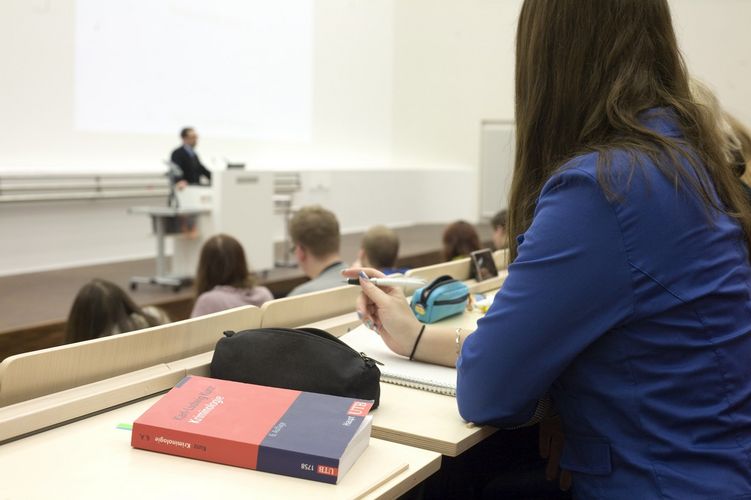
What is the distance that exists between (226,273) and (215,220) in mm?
3173

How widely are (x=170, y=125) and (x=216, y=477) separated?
773 centimetres

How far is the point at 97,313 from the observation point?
3.01 meters

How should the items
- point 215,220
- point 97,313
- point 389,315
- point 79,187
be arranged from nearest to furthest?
point 389,315 < point 97,313 < point 215,220 < point 79,187

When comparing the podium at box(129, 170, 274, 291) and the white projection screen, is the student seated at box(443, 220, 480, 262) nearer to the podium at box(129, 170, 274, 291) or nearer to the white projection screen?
the podium at box(129, 170, 274, 291)

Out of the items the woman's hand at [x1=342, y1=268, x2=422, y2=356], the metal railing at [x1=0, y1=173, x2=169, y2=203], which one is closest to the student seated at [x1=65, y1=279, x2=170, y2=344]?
the woman's hand at [x1=342, y1=268, x2=422, y2=356]

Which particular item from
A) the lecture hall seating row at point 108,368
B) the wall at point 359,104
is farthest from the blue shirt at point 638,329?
the wall at point 359,104

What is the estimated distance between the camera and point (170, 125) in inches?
337

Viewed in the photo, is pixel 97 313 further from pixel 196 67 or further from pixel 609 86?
pixel 196 67

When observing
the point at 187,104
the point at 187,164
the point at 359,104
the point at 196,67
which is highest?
the point at 196,67

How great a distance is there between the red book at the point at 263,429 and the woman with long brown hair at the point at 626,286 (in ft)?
0.80

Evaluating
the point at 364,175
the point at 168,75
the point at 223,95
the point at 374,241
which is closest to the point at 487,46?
the point at 364,175

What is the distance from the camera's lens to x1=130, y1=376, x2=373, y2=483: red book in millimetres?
1260

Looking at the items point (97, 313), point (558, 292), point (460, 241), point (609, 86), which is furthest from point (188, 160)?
point (558, 292)

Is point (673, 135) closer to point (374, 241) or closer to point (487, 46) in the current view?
point (374, 241)
